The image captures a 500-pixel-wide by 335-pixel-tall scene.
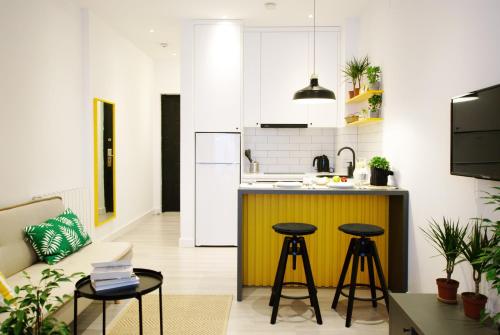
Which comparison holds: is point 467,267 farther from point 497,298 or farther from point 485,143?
point 485,143

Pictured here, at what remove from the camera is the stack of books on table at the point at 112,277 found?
2332mm

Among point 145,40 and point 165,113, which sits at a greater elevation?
point 145,40

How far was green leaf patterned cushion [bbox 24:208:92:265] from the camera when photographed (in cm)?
320

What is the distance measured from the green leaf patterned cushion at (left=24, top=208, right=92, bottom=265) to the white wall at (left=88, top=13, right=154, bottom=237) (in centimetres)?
204

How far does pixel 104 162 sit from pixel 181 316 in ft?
9.74

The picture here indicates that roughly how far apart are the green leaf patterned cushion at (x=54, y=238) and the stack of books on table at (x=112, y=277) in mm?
1053

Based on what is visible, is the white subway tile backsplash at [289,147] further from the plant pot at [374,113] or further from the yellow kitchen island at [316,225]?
the yellow kitchen island at [316,225]

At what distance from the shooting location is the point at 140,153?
296 inches

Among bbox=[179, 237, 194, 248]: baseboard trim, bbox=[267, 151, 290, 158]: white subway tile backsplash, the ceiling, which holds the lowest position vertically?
bbox=[179, 237, 194, 248]: baseboard trim

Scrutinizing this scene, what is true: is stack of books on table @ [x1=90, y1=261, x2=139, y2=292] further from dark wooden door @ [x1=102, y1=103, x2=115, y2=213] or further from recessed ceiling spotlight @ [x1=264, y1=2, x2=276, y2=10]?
recessed ceiling spotlight @ [x1=264, y1=2, x2=276, y2=10]

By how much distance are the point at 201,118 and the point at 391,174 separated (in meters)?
2.65

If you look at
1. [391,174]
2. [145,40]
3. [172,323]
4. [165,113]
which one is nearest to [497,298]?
[391,174]

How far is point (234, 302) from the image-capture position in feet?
12.1

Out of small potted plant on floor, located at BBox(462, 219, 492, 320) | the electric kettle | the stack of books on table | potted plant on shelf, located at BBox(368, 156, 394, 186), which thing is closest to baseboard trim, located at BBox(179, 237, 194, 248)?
the electric kettle
